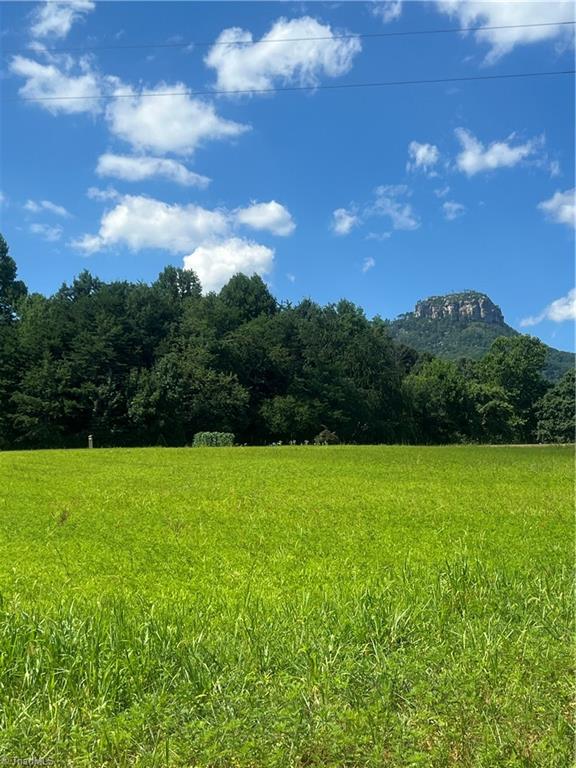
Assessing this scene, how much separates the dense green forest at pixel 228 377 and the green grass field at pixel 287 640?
1654 inches

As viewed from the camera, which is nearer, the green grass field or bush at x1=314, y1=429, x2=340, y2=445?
the green grass field

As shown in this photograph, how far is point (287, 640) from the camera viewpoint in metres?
4.77

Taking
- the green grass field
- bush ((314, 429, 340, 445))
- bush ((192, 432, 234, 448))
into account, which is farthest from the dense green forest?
the green grass field

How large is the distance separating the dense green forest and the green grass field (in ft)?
138

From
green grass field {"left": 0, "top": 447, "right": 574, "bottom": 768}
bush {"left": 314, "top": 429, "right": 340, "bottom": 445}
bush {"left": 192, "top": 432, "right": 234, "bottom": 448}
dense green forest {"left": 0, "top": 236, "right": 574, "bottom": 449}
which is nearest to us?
green grass field {"left": 0, "top": 447, "right": 574, "bottom": 768}

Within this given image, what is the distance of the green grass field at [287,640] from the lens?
3496mm

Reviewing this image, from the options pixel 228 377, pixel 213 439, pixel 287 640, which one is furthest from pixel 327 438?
pixel 287 640

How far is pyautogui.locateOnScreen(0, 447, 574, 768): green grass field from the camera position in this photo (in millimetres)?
3496

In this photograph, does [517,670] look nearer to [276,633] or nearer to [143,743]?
[276,633]

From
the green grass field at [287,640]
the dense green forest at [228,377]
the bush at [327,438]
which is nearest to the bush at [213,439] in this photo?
the dense green forest at [228,377]

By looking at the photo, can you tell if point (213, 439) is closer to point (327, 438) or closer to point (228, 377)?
point (228, 377)

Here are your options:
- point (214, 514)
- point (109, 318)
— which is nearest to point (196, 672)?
point (214, 514)

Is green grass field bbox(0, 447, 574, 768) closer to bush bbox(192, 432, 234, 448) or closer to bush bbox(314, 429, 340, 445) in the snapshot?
bush bbox(192, 432, 234, 448)

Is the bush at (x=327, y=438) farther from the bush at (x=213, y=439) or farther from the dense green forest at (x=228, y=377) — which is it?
the bush at (x=213, y=439)
